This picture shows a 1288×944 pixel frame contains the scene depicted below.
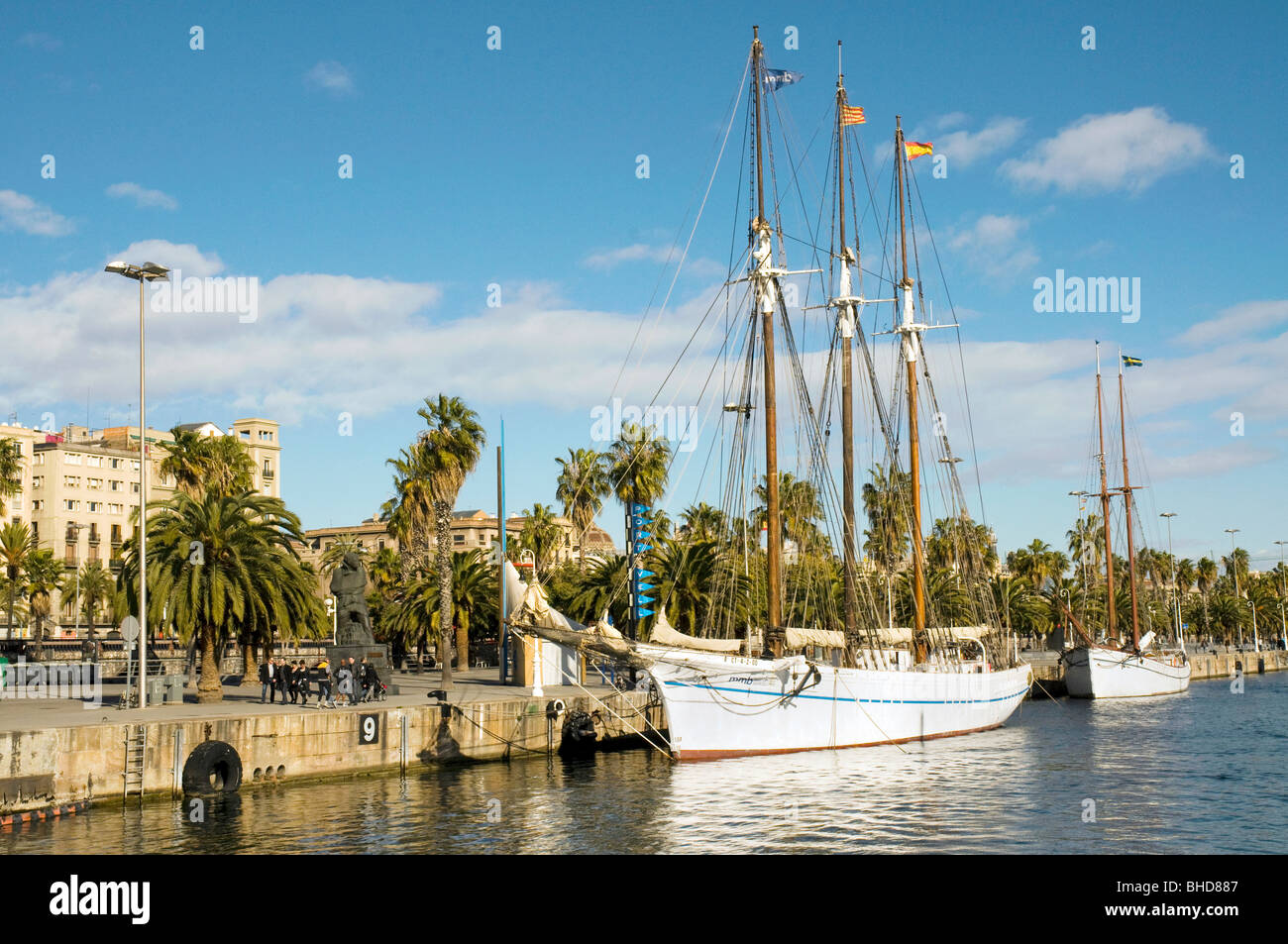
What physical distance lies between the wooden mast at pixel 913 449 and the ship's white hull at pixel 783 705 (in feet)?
18.5

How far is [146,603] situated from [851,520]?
27.0 meters

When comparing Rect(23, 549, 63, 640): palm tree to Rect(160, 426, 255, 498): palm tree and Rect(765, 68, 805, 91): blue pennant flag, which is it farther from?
Rect(765, 68, 805, 91): blue pennant flag

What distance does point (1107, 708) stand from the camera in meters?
65.6

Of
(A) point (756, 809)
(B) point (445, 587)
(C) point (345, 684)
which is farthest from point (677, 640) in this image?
(B) point (445, 587)

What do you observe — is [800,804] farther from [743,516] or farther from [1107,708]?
[1107,708]

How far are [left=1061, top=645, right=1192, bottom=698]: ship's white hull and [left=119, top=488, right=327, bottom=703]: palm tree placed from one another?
169 ft

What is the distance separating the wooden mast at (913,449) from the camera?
49938 mm

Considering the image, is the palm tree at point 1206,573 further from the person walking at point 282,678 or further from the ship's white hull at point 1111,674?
the person walking at point 282,678

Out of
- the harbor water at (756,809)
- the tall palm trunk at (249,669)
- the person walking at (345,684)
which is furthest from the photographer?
the tall palm trunk at (249,669)

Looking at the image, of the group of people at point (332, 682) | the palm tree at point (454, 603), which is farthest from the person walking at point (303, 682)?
the palm tree at point (454, 603)

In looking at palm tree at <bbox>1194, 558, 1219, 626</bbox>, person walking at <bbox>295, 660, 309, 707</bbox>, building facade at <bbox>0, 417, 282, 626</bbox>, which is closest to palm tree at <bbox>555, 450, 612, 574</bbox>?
person walking at <bbox>295, 660, 309, 707</bbox>

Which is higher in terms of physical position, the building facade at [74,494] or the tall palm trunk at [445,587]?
the building facade at [74,494]
